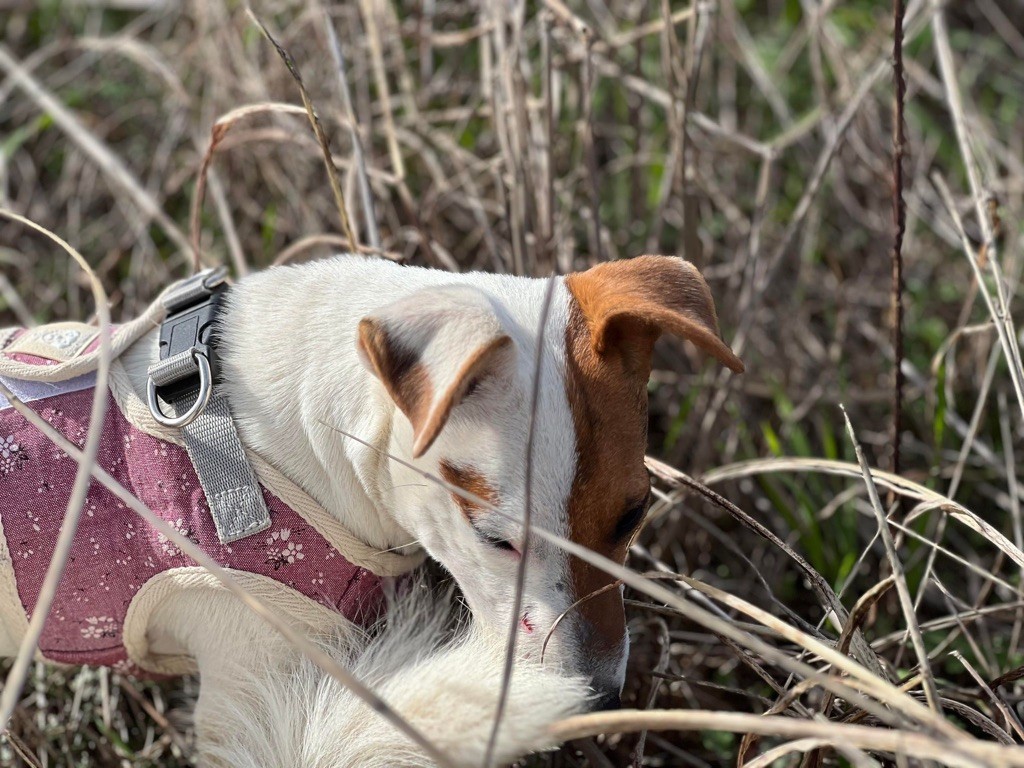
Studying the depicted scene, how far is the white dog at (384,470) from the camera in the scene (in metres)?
1.49

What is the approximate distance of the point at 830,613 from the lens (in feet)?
5.79

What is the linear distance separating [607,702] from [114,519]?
87 centimetres

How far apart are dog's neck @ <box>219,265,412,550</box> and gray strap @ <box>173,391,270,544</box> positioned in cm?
4

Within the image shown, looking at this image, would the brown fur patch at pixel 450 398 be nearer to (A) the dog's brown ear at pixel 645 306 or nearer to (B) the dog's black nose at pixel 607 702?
(A) the dog's brown ear at pixel 645 306

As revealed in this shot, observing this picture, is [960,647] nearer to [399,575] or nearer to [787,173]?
[399,575]

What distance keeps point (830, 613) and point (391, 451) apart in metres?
0.85

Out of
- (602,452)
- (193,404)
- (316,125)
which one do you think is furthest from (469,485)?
(316,125)

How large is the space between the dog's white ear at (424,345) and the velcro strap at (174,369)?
354 millimetres

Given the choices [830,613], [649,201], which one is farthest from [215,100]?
[830,613]

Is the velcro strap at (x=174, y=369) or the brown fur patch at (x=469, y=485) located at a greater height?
the velcro strap at (x=174, y=369)

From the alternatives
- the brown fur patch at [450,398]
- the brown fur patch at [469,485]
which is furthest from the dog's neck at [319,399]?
the brown fur patch at [450,398]

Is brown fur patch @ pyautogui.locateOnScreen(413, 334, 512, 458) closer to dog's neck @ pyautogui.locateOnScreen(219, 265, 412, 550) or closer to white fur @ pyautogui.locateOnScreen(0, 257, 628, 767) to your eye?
white fur @ pyautogui.locateOnScreen(0, 257, 628, 767)

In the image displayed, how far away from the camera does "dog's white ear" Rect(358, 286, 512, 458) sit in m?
1.37

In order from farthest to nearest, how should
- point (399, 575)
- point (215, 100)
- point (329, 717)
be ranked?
point (215, 100), point (399, 575), point (329, 717)
